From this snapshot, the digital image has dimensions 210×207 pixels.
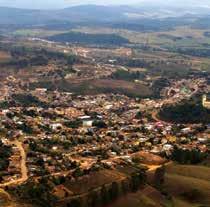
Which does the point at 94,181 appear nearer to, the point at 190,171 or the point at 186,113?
the point at 190,171

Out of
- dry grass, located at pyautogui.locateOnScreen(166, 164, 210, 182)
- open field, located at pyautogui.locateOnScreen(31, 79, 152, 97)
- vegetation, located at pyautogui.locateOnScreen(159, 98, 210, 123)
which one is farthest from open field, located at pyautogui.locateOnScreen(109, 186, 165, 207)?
open field, located at pyautogui.locateOnScreen(31, 79, 152, 97)

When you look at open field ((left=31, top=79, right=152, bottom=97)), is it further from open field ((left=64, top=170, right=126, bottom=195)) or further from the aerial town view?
open field ((left=64, top=170, right=126, bottom=195))

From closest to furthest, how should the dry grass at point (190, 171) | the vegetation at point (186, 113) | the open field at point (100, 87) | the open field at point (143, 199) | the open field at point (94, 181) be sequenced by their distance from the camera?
1. the open field at point (143, 199)
2. the open field at point (94, 181)
3. the dry grass at point (190, 171)
4. the vegetation at point (186, 113)
5. the open field at point (100, 87)

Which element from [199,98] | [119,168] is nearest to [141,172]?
[119,168]

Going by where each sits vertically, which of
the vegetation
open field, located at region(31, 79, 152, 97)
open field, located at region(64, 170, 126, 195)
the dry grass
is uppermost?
open field, located at region(64, 170, 126, 195)

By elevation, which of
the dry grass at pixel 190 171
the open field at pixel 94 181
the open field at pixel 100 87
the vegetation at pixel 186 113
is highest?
the open field at pixel 94 181

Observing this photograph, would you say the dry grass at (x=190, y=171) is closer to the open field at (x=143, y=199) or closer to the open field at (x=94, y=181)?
the open field at (x=94, y=181)

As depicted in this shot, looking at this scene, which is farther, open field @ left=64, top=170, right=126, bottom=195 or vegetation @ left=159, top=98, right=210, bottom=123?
vegetation @ left=159, top=98, right=210, bottom=123

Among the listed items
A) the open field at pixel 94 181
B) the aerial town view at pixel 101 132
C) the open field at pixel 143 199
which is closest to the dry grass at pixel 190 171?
the aerial town view at pixel 101 132
